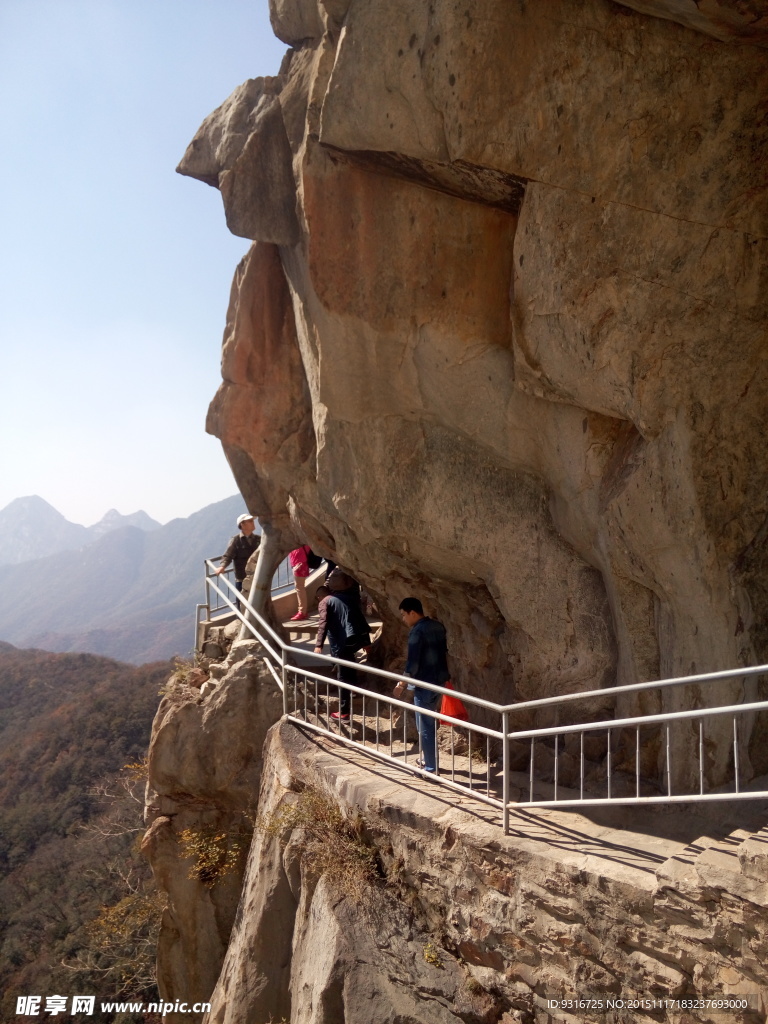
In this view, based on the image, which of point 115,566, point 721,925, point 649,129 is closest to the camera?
point 721,925

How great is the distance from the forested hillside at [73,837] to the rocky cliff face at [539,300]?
563 centimetres

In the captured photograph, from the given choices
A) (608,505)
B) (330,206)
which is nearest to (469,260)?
(330,206)

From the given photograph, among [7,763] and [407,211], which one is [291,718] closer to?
[407,211]

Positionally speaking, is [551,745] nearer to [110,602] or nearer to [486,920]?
[486,920]

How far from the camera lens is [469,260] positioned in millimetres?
6270

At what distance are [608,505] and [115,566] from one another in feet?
650

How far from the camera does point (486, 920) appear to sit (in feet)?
15.4

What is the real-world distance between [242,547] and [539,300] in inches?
272

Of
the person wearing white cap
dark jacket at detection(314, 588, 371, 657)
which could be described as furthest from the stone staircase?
the person wearing white cap

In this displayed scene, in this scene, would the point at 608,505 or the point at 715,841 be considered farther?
the point at 608,505

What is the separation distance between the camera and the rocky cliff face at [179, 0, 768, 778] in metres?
4.89

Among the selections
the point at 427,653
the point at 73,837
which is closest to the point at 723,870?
the point at 427,653

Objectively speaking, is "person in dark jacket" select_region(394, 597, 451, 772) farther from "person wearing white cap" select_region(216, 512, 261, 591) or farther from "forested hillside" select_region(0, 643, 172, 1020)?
"person wearing white cap" select_region(216, 512, 261, 591)

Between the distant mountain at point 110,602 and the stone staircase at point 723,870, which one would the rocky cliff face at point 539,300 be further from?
the distant mountain at point 110,602
